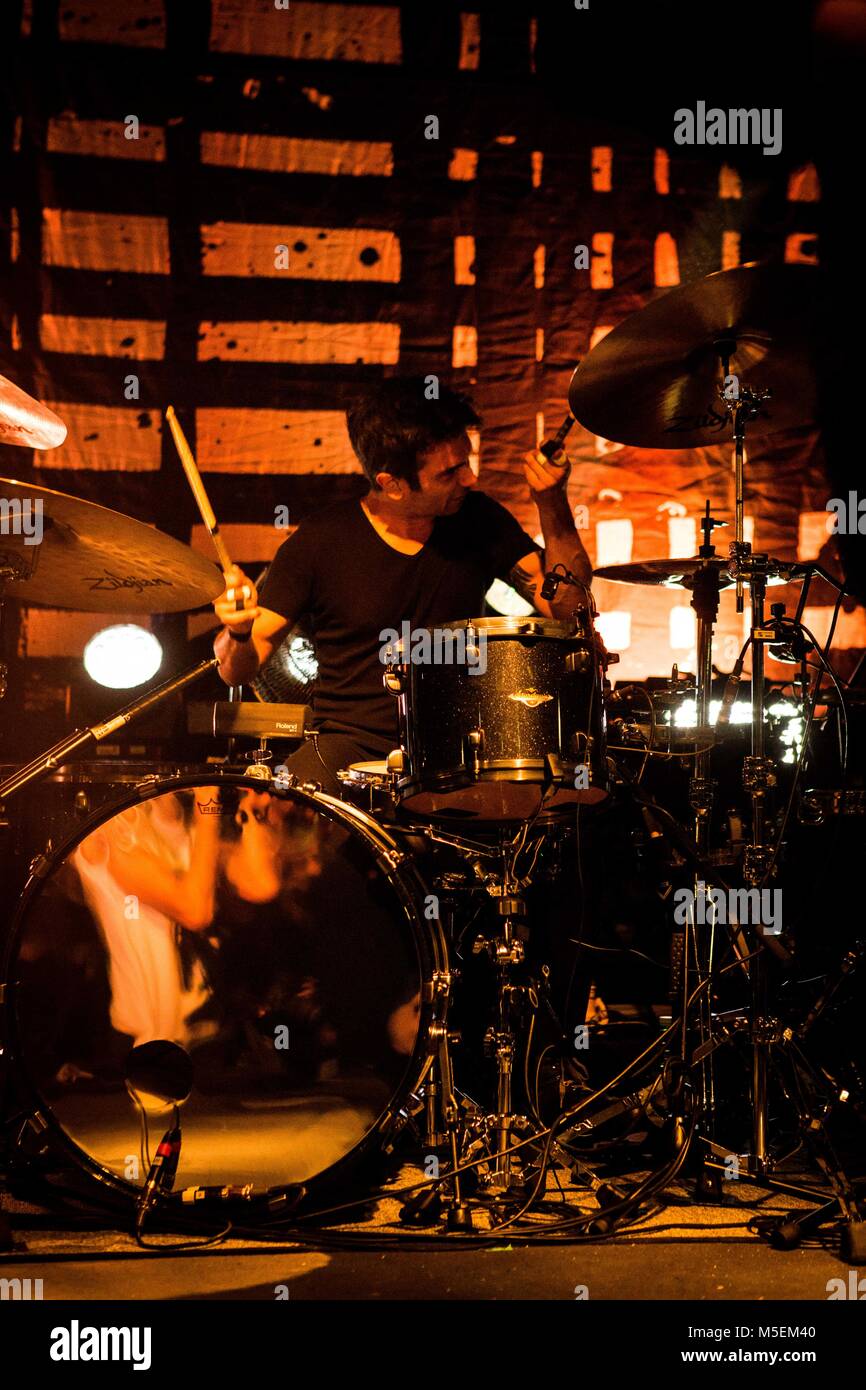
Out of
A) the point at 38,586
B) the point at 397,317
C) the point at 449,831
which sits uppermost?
the point at 397,317

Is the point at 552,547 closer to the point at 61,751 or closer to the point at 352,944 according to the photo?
the point at 352,944

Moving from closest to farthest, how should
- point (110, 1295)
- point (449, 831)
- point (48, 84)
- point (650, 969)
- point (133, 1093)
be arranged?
point (110, 1295) < point (133, 1093) < point (449, 831) < point (650, 969) < point (48, 84)

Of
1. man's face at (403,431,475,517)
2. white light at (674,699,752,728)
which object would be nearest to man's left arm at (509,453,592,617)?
man's face at (403,431,475,517)

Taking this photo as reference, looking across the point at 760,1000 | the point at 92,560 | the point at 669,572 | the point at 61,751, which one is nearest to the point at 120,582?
the point at 92,560

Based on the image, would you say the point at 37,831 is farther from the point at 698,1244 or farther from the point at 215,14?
the point at 215,14

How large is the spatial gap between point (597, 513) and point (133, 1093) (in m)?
2.73

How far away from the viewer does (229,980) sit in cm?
283

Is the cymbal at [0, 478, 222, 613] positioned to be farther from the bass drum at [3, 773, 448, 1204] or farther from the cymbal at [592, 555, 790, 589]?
the cymbal at [592, 555, 790, 589]

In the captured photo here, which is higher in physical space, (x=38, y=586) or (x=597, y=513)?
(x=597, y=513)

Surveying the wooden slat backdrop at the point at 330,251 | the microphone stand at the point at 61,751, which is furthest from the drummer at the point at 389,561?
the wooden slat backdrop at the point at 330,251

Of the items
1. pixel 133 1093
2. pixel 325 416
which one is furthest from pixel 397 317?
pixel 133 1093

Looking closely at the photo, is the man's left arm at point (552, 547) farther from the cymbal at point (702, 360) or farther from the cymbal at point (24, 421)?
the cymbal at point (24, 421)

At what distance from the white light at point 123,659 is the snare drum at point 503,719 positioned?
1.70 m

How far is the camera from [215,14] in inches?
179
